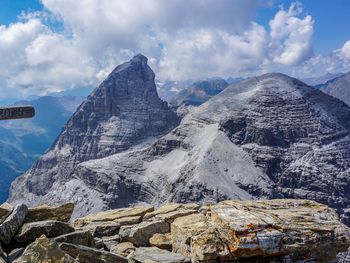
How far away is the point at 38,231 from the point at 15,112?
15.4ft

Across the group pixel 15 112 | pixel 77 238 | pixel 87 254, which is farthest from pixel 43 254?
pixel 15 112

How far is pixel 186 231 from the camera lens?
56.3 feet

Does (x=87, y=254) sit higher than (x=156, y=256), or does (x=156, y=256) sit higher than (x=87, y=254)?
(x=87, y=254)

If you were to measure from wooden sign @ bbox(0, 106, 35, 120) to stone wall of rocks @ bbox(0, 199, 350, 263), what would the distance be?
415 cm

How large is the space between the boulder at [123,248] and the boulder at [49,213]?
10.5ft

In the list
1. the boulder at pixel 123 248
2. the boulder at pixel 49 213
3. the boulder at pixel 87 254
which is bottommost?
the boulder at pixel 123 248

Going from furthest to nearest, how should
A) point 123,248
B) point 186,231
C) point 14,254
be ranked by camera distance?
point 123,248, point 186,231, point 14,254

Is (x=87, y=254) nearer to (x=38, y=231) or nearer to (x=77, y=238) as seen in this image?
(x=77, y=238)

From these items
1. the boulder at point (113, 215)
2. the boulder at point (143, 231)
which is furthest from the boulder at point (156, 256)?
the boulder at point (113, 215)

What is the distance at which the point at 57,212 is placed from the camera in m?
19.8

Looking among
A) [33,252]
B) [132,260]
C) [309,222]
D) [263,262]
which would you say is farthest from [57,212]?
[309,222]

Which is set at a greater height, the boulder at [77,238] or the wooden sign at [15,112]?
the wooden sign at [15,112]

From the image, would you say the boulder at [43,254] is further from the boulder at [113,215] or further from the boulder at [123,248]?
the boulder at [113,215]

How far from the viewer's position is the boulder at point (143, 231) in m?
19.6
